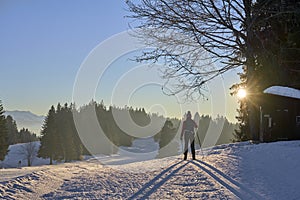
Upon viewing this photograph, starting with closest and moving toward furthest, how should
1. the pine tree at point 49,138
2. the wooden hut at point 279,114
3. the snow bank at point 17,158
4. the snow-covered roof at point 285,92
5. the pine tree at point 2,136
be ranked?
the snow-covered roof at point 285,92 → the wooden hut at point 279,114 → the pine tree at point 2,136 → the pine tree at point 49,138 → the snow bank at point 17,158

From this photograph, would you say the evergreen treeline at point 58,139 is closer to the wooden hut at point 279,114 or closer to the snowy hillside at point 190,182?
the wooden hut at point 279,114

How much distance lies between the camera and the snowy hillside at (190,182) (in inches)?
309

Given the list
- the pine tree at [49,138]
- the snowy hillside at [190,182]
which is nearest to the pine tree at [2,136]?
the pine tree at [49,138]

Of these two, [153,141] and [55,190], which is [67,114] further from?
[55,190]

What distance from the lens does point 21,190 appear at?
938 centimetres

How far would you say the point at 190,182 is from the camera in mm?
9211

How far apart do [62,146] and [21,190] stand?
55569mm

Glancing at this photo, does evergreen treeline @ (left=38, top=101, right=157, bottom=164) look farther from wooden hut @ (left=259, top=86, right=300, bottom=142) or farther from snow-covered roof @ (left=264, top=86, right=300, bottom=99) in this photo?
snow-covered roof @ (left=264, top=86, right=300, bottom=99)

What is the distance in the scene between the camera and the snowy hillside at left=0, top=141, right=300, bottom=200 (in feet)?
25.8

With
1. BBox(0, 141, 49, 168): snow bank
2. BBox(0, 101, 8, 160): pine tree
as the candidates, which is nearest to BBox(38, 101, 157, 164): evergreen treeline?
BBox(0, 101, 8, 160): pine tree

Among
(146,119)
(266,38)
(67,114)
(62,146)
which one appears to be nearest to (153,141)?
(146,119)

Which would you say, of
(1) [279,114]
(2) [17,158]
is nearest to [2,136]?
(2) [17,158]

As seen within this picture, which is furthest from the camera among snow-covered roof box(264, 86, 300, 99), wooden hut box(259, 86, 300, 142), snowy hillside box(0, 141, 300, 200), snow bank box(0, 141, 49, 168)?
snow bank box(0, 141, 49, 168)

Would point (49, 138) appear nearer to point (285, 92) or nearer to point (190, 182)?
point (285, 92)
